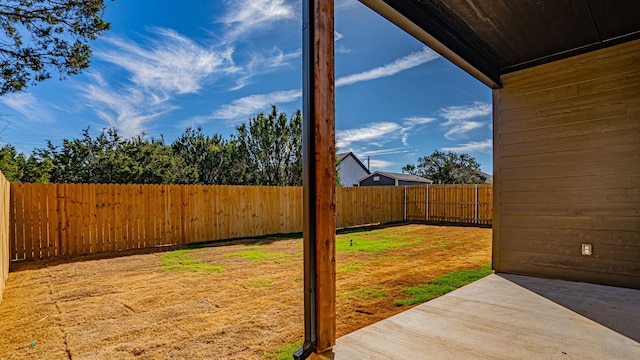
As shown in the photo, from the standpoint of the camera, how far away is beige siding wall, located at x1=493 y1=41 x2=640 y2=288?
124 inches

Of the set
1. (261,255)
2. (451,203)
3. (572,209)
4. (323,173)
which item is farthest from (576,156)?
(451,203)

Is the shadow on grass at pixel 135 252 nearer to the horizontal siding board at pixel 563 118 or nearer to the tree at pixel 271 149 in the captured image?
the tree at pixel 271 149

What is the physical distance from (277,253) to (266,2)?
13.6 ft

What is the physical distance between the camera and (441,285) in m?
3.46

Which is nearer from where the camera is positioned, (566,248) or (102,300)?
(102,300)

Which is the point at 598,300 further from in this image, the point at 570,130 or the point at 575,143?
the point at 570,130

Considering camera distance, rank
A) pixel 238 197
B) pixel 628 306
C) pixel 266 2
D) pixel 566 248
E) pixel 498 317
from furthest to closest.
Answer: pixel 238 197, pixel 266 2, pixel 566 248, pixel 628 306, pixel 498 317

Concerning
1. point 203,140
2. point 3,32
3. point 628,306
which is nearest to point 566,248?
point 628,306

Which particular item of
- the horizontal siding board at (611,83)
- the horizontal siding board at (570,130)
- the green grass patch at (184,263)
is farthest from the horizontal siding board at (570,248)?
the green grass patch at (184,263)

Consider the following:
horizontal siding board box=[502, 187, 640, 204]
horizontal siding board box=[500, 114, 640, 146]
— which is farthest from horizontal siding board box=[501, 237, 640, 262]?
horizontal siding board box=[500, 114, 640, 146]

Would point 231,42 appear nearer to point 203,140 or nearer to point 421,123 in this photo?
point 203,140

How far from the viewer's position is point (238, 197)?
26.0 ft

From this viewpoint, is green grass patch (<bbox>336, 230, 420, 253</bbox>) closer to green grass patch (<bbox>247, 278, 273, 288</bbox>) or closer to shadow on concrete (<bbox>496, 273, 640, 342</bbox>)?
green grass patch (<bbox>247, 278, 273, 288</bbox>)

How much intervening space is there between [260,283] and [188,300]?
33.4 inches
